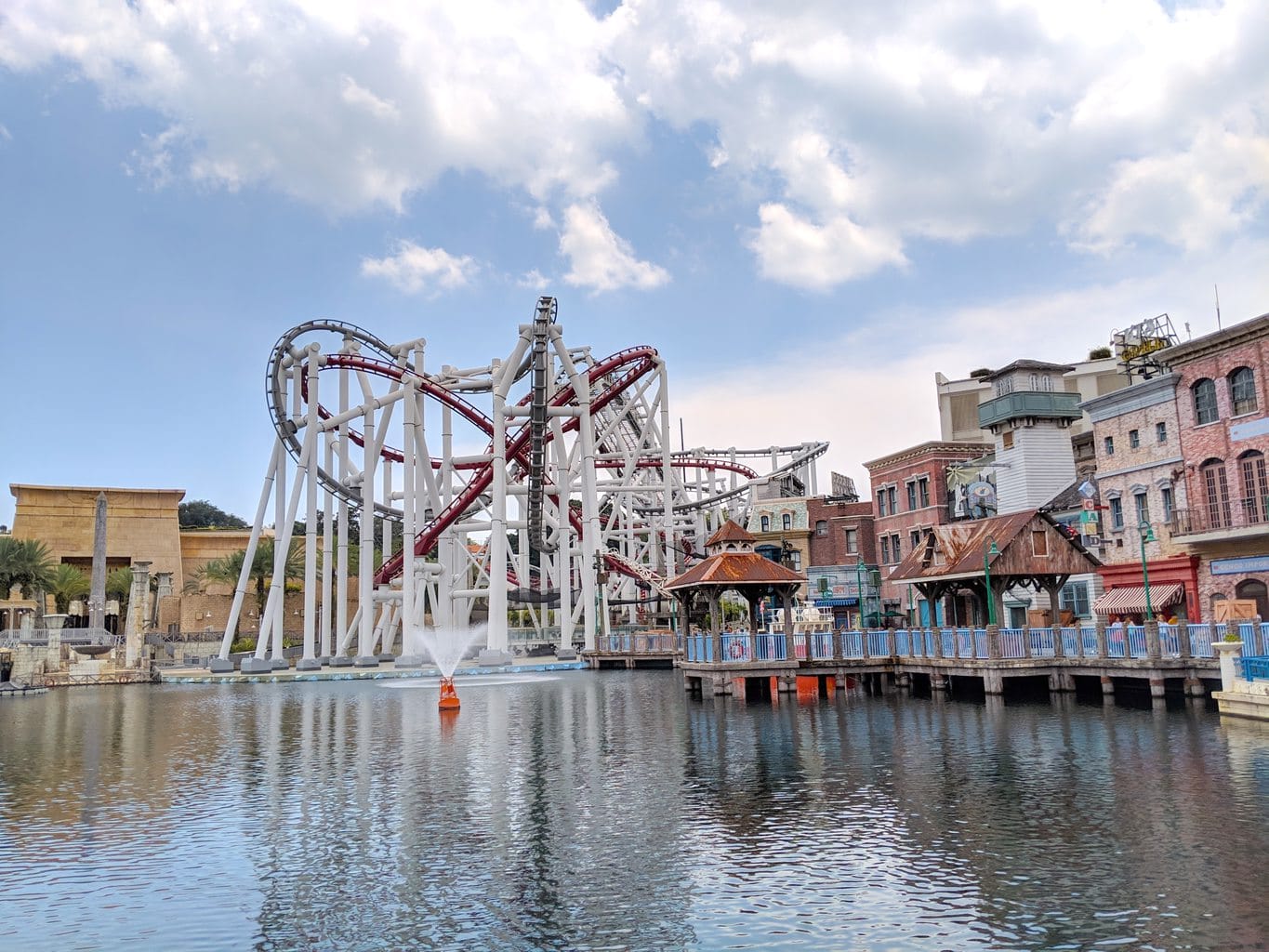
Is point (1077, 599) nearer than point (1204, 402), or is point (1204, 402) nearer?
point (1204, 402)

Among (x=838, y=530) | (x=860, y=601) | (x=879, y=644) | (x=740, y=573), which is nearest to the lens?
(x=740, y=573)

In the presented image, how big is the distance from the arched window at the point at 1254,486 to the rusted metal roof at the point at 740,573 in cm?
1286

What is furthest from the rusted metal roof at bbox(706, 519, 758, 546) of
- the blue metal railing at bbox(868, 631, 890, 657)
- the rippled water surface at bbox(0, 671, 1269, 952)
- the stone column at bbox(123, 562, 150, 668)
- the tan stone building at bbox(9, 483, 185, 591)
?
the tan stone building at bbox(9, 483, 185, 591)

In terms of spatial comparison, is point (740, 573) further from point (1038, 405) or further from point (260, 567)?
point (260, 567)

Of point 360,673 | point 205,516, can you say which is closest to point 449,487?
point 360,673

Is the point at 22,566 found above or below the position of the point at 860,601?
above

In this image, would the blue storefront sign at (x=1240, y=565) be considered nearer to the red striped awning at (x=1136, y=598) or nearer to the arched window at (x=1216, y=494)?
the arched window at (x=1216, y=494)

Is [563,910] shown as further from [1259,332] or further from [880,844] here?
[1259,332]

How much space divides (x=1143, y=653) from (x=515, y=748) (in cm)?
1615

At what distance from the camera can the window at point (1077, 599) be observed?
39.9m

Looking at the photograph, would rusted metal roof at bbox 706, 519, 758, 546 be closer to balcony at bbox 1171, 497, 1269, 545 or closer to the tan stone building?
balcony at bbox 1171, 497, 1269, 545

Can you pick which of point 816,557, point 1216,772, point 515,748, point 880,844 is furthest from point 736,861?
point 816,557

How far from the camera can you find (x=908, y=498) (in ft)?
173

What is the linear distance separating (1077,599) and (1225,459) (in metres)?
10.5
